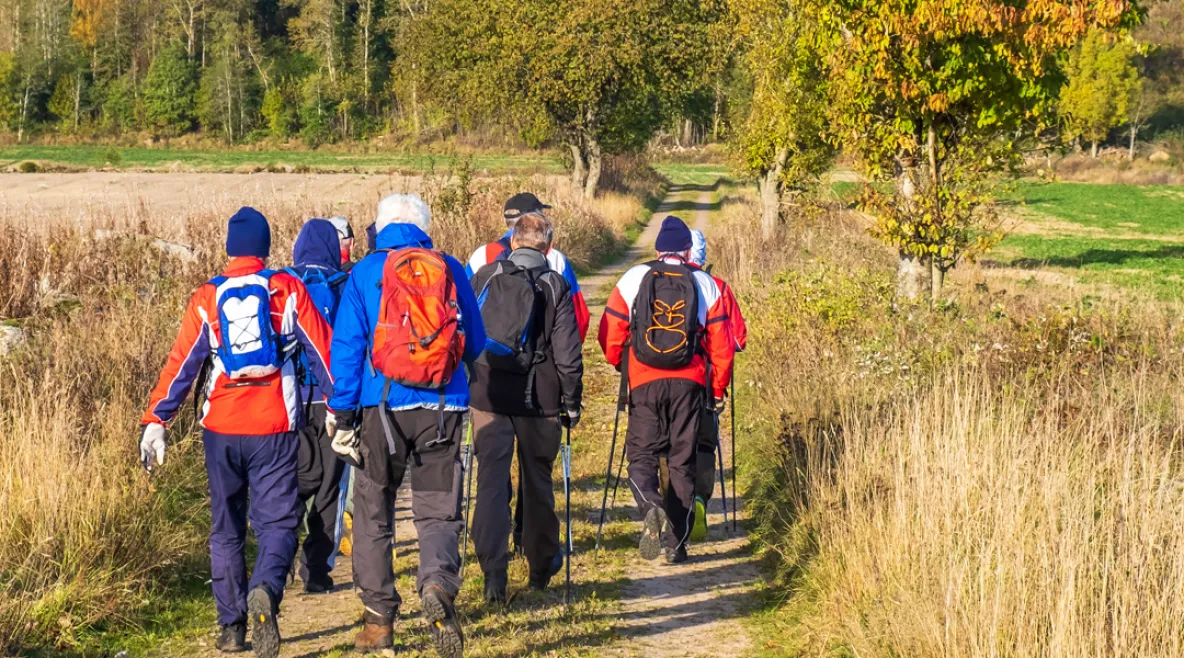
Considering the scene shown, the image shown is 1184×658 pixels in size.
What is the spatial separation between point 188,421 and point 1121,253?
93.8ft

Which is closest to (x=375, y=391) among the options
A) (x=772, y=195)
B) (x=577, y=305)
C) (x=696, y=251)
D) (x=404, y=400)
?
(x=404, y=400)

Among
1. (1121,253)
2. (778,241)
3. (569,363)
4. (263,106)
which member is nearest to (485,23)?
(778,241)

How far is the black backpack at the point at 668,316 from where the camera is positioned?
23.9 feet

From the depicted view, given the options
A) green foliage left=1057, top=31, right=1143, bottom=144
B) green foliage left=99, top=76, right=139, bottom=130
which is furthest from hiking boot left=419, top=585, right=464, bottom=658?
green foliage left=99, top=76, right=139, bottom=130

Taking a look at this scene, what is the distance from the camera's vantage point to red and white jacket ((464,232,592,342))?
6.80 metres

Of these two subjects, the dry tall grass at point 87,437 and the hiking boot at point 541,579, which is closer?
the dry tall grass at point 87,437

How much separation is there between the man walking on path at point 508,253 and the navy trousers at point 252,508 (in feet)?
4.66

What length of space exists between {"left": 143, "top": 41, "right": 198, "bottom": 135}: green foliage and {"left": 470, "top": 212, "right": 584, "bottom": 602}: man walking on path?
9827 cm

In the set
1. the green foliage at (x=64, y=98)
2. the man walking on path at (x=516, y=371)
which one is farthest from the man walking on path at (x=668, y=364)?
the green foliage at (x=64, y=98)

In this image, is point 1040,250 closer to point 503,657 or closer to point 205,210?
point 205,210

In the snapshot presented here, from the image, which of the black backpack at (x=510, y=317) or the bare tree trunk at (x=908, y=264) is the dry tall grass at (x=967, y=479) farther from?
the black backpack at (x=510, y=317)

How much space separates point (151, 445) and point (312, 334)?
0.87 meters

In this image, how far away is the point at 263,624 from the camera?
5340 mm

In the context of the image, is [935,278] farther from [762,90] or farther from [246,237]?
[762,90]
